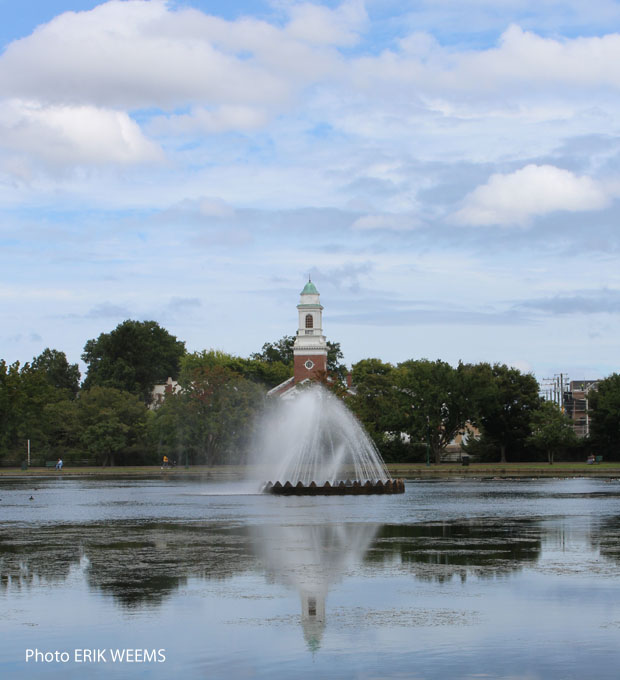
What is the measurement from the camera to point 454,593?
63.1ft

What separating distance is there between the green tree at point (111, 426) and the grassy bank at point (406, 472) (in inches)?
175

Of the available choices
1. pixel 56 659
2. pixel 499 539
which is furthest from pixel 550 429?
pixel 56 659

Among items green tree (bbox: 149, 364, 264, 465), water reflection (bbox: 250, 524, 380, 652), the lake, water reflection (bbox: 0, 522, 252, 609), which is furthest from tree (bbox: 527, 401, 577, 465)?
water reflection (bbox: 0, 522, 252, 609)

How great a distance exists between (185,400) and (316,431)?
4653 cm

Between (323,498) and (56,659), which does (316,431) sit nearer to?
(323,498)

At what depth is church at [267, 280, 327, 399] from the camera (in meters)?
151

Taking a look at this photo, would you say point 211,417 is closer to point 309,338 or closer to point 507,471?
point 507,471

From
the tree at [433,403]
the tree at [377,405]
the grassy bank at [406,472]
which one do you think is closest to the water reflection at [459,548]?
the grassy bank at [406,472]

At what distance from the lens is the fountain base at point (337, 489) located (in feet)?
184

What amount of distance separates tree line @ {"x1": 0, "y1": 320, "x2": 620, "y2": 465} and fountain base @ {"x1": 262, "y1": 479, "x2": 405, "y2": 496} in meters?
51.9

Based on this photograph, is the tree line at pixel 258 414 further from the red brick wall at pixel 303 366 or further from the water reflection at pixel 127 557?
the water reflection at pixel 127 557

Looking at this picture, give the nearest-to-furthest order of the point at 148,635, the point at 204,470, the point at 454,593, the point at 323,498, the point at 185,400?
the point at 148,635
the point at 454,593
the point at 323,498
the point at 204,470
the point at 185,400

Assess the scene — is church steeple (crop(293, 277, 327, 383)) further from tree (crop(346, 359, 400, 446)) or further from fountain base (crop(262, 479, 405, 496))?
fountain base (crop(262, 479, 405, 496))

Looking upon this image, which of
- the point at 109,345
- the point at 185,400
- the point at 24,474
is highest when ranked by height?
the point at 109,345
